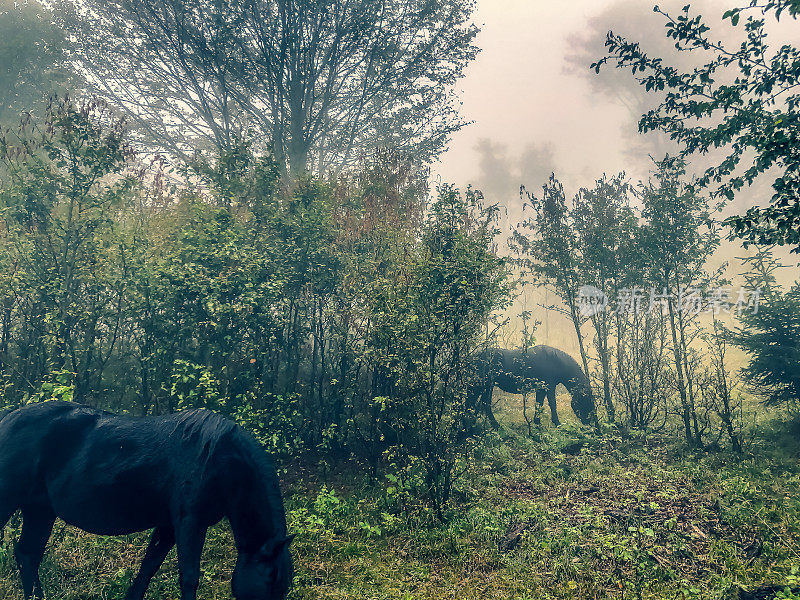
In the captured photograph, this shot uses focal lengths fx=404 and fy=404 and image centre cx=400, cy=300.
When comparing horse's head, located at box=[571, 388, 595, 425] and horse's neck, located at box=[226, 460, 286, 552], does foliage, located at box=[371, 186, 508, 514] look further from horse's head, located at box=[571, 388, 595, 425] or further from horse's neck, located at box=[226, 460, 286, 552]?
horse's head, located at box=[571, 388, 595, 425]

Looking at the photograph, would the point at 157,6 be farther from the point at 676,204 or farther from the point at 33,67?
the point at 676,204

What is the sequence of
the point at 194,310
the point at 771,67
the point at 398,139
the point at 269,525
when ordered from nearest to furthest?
the point at 269,525
the point at 771,67
the point at 194,310
the point at 398,139

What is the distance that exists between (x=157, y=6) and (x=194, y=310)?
10.1 meters

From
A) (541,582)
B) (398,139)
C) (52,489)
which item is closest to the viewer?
(52,489)

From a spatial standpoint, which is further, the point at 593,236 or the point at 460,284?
the point at 593,236

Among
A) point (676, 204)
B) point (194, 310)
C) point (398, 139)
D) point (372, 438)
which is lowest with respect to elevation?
point (372, 438)

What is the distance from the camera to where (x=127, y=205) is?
8.23 meters

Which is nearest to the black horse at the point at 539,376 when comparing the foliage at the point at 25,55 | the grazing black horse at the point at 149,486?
the grazing black horse at the point at 149,486

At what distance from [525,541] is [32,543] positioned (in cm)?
583

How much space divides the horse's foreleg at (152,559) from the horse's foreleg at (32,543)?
3.43 ft

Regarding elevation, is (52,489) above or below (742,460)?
above

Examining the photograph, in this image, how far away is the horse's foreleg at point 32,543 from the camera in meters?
4.10

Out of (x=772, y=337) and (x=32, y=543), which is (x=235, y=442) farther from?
(x=772, y=337)

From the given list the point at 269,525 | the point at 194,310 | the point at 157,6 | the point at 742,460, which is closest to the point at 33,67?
the point at 157,6
